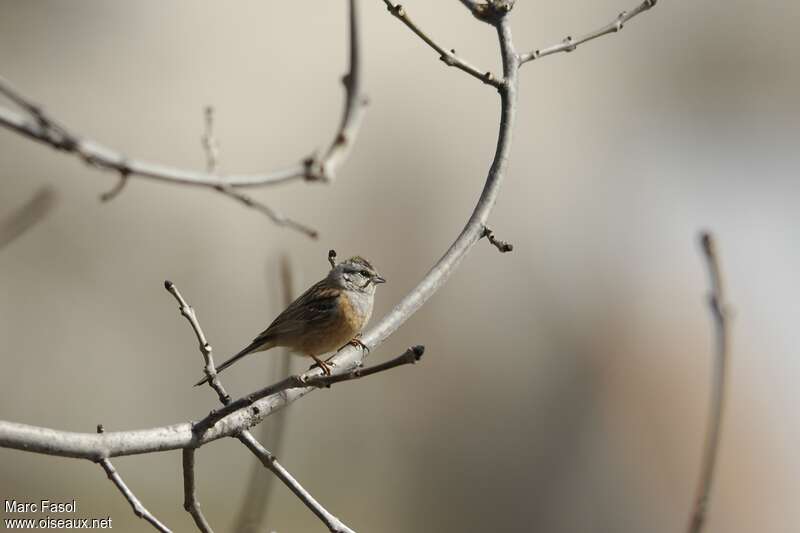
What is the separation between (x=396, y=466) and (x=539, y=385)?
262 centimetres

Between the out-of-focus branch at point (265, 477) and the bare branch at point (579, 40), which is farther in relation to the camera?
the bare branch at point (579, 40)

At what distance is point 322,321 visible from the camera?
660 cm

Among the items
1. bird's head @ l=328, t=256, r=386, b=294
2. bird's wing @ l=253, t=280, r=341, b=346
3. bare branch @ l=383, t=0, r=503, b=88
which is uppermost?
bird's head @ l=328, t=256, r=386, b=294

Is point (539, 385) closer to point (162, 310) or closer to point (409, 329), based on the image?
point (409, 329)

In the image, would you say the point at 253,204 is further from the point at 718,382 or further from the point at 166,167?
the point at 718,382

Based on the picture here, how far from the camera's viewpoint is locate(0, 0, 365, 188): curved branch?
2.18 meters

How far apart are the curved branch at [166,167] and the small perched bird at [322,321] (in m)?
3.68

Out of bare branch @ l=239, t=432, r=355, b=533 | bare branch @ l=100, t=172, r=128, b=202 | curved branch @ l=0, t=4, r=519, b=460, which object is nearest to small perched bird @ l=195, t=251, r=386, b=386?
curved branch @ l=0, t=4, r=519, b=460

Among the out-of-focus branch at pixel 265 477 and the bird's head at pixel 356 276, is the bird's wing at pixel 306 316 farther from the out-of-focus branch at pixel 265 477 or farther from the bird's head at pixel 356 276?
the out-of-focus branch at pixel 265 477

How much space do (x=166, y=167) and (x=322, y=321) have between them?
14.0 feet

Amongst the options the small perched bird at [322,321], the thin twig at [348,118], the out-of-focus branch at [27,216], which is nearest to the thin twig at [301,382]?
the thin twig at [348,118]

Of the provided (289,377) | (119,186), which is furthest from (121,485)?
(119,186)

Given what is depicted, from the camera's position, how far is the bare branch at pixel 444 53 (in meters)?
3.70

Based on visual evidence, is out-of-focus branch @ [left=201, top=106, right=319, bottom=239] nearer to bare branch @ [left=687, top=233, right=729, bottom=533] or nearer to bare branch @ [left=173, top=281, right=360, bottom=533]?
bare branch @ [left=173, top=281, right=360, bottom=533]
